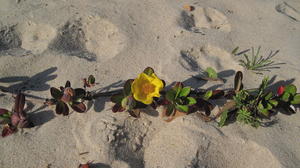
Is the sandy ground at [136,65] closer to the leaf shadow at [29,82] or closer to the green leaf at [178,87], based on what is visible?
the leaf shadow at [29,82]

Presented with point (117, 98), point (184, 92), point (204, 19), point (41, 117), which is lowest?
point (41, 117)

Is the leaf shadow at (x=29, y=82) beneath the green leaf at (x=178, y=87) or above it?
beneath

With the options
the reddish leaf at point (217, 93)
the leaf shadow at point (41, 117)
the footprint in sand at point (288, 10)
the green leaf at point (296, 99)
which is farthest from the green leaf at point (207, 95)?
the footprint in sand at point (288, 10)

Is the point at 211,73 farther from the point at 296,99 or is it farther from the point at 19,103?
the point at 19,103

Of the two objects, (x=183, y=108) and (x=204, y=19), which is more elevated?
(x=204, y=19)

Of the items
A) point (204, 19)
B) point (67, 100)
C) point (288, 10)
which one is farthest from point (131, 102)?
point (288, 10)

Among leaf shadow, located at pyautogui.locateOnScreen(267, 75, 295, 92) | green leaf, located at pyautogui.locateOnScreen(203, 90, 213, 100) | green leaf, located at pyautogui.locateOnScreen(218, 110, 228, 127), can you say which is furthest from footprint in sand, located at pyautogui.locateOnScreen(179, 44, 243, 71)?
green leaf, located at pyautogui.locateOnScreen(218, 110, 228, 127)

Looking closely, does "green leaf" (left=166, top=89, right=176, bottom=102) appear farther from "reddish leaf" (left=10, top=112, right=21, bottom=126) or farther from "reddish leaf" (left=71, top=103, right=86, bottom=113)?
"reddish leaf" (left=10, top=112, right=21, bottom=126)

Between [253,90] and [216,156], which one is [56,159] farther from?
[253,90]
